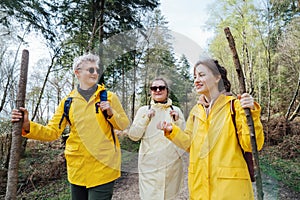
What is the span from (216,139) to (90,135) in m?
0.97

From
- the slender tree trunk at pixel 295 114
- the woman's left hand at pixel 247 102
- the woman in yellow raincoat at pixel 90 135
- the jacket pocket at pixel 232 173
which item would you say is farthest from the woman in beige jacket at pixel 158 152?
the slender tree trunk at pixel 295 114

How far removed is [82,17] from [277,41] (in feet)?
32.1

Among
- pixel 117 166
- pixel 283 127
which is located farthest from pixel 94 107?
pixel 283 127

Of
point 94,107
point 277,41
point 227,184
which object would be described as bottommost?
point 227,184

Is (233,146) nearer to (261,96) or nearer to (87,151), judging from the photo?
(87,151)

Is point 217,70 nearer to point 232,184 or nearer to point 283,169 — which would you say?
point 232,184

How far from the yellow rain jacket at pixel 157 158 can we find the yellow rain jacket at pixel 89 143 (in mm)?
248

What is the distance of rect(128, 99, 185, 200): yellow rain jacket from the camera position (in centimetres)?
198

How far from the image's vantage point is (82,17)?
7551 millimetres

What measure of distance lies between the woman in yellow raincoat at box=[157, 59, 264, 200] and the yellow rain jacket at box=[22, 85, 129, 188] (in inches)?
18.9

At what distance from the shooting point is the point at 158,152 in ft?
6.55

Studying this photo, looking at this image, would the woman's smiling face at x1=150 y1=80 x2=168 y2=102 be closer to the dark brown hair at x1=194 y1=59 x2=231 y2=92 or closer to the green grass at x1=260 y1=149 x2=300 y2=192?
the dark brown hair at x1=194 y1=59 x2=231 y2=92

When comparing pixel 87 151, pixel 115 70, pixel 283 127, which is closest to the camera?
pixel 87 151

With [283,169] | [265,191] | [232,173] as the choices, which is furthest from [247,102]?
[283,169]
